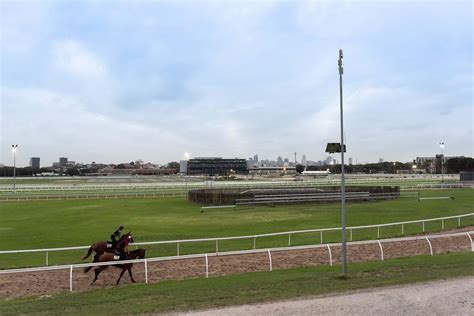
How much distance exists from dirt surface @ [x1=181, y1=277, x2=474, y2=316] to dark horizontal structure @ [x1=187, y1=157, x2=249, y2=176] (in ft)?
557

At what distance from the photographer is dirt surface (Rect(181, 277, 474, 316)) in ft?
21.4

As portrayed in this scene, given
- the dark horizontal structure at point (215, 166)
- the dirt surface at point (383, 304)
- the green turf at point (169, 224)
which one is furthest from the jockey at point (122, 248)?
the dark horizontal structure at point (215, 166)

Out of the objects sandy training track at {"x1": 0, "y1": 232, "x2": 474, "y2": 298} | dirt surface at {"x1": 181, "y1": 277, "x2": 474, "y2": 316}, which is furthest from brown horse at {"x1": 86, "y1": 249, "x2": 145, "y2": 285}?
dirt surface at {"x1": 181, "y1": 277, "x2": 474, "y2": 316}

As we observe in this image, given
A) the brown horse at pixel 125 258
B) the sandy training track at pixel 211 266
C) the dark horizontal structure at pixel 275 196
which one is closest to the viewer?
the brown horse at pixel 125 258

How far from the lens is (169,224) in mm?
22516

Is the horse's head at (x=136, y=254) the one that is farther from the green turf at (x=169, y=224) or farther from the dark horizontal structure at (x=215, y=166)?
the dark horizontal structure at (x=215, y=166)

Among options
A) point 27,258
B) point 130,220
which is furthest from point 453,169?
point 27,258

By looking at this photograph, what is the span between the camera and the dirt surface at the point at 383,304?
6.52 m

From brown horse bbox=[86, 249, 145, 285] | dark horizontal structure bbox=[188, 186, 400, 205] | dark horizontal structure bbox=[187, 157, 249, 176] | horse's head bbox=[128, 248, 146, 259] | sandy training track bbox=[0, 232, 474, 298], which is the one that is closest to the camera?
brown horse bbox=[86, 249, 145, 285]

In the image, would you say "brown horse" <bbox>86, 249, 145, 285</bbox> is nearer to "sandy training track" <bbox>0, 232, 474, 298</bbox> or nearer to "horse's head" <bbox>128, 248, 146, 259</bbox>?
"horse's head" <bbox>128, 248, 146, 259</bbox>

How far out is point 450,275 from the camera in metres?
9.02

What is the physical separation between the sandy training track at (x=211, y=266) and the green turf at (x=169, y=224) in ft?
5.70

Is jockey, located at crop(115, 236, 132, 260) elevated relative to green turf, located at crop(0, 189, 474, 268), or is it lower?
elevated

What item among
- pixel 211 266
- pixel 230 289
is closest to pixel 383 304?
pixel 230 289
